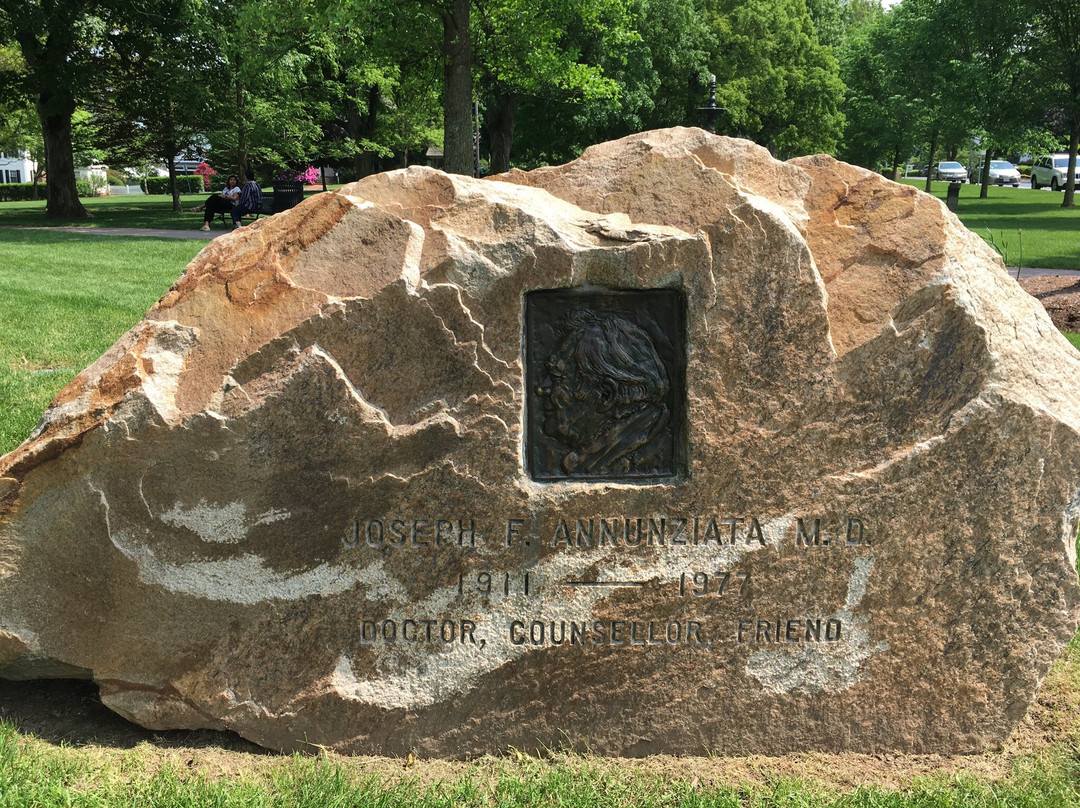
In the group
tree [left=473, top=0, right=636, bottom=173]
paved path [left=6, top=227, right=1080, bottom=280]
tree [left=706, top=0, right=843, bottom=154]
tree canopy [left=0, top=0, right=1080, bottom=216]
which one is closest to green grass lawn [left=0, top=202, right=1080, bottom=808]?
tree canopy [left=0, top=0, right=1080, bottom=216]

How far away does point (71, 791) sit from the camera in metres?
3.23

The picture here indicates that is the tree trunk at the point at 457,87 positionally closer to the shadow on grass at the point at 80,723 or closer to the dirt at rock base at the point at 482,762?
the shadow on grass at the point at 80,723

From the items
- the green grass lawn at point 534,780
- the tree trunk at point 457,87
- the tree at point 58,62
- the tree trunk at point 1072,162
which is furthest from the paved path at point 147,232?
the tree trunk at point 1072,162

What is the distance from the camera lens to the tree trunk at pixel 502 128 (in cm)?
2945

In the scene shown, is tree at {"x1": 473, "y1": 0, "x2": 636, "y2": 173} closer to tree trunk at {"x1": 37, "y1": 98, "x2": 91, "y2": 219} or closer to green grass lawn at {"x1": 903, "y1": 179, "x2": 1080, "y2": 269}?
green grass lawn at {"x1": 903, "y1": 179, "x2": 1080, "y2": 269}

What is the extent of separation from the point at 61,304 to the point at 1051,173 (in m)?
46.8

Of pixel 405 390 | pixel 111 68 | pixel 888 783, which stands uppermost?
pixel 111 68

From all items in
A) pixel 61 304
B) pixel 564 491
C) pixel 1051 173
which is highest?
pixel 1051 173

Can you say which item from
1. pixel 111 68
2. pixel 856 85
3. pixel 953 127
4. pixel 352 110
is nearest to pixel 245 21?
pixel 111 68

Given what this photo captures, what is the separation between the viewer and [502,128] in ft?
98.2

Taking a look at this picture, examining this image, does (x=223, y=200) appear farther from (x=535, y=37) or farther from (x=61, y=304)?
(x=61, y=304)

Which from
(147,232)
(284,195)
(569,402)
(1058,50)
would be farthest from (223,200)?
(1058,50)

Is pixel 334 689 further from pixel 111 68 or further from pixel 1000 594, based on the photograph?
pixel 111 68

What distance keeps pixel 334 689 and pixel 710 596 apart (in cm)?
142
